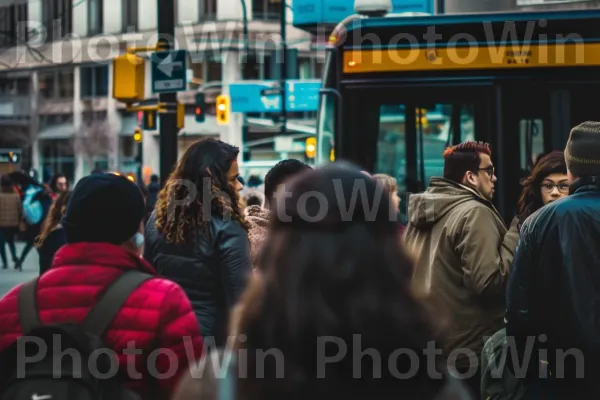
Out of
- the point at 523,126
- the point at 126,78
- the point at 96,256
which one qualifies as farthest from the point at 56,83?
the point at 96,256

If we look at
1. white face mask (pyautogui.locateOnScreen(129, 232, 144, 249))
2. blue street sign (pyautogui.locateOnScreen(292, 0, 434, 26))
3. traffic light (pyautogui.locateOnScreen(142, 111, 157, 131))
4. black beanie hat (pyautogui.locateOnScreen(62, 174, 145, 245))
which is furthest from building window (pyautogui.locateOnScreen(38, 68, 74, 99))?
black beanie hat (pyautogui.locateOnScreen(62, 174, 145, 245))

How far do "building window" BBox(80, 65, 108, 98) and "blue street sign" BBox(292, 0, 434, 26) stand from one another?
41.5m

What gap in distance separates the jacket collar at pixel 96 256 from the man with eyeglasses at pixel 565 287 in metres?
1.62

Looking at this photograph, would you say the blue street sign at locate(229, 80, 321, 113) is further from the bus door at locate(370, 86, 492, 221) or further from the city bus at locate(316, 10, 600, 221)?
the bus door at locate(370, 86, 492, 221)

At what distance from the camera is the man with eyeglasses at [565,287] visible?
446cm

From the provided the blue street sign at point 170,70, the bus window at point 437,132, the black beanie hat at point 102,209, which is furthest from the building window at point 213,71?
the black beanie hat at point 102,209

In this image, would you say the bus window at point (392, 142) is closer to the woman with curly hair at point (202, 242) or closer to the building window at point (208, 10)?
the woman with curly hair at point (202, 242)

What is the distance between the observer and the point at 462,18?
10773mm

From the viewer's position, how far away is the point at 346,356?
7.55 feet

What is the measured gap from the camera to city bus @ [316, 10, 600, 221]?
10578 mm

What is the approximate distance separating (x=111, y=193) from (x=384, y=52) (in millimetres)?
7677

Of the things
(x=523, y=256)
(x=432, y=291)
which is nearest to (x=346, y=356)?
(x=523, y=256)

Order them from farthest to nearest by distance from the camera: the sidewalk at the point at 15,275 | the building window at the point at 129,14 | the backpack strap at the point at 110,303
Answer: the building window at the point at 129,14, the sidewalk at the point at 15,275, the backpack strap at the point at 110,303

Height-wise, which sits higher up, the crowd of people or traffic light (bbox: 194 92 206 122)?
traffic light (bbox: 194 92 206 122)
